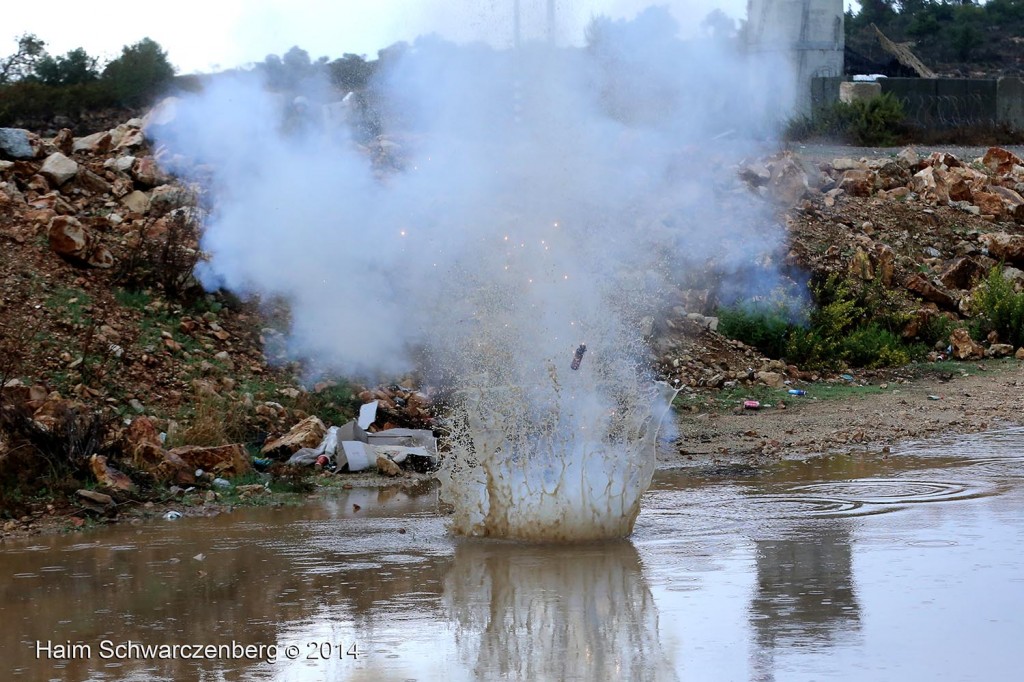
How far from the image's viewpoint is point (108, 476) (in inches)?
367

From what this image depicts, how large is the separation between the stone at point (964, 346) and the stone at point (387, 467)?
8133 millimetres

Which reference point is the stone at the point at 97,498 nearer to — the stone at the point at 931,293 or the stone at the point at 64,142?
the stone at the point at 64,142

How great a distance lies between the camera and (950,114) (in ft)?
94.4

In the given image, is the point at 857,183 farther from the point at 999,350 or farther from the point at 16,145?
the point at 16,145

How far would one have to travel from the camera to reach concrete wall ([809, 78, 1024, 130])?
28.7 m

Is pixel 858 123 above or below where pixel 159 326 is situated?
above

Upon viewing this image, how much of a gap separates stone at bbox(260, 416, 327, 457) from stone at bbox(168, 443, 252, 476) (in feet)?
1.94

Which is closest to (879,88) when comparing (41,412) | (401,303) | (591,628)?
(401,303)

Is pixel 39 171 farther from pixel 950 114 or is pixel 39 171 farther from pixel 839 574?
pixel 950 114

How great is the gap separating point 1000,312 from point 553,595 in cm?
1148

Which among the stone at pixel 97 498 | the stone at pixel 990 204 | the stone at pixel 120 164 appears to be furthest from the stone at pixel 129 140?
the stone at pixel 990 204

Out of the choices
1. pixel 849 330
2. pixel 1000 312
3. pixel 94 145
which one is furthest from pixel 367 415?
pixel 1000 312

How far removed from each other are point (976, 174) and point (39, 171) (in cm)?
1418

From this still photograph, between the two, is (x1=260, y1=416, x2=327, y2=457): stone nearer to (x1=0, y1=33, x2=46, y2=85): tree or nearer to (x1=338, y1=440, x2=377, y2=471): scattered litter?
(x1=338, y1=440, x2=377, y2=471): scattered litter
